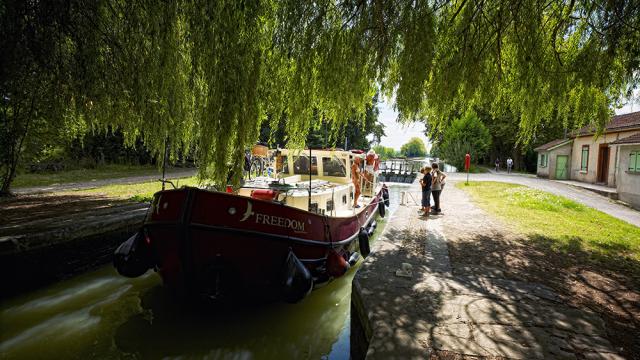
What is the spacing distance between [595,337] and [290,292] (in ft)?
12.4

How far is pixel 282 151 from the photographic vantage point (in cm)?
955

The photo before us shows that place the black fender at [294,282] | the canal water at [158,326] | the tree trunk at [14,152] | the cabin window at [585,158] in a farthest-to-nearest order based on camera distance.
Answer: the cabin window at [585,158]
the tree trunk at [14,152]
the black fender at [294,282]
the canal water at [158,326]

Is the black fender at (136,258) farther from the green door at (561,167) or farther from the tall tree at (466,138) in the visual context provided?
the tall tree at (466,138)

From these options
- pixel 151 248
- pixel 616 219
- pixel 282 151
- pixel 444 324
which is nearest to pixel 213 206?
pixel 151 248

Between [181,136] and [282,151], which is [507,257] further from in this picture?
[181,136]

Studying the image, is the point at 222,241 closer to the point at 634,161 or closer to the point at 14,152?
the point at 14,152

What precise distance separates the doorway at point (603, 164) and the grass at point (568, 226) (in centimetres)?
873

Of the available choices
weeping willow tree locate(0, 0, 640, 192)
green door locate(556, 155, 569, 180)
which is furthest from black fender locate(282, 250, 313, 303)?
green door locate(556, 155, 569, 180)

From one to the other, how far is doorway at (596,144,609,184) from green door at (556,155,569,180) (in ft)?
14.0

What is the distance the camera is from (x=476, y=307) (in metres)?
4.30

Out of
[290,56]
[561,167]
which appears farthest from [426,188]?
[561,167]

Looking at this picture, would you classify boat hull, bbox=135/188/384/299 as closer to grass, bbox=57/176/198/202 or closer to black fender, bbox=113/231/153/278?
black fender, bbox=113/231/153/278

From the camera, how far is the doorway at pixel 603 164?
20.2 m

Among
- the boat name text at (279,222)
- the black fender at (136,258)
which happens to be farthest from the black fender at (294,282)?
the black fender at (136,258)
